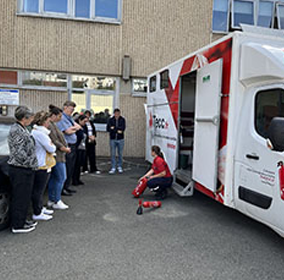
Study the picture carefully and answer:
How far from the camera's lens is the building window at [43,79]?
10.8 m

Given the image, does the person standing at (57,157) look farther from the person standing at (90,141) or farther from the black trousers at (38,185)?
the person standing at (90,141)

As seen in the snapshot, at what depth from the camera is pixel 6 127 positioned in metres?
4.67

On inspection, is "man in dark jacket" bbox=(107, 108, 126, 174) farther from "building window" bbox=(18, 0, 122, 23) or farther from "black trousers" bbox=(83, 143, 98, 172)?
"building window" bbox=(18, 0, 122, 23)

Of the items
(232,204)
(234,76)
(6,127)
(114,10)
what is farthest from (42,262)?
(114,10)

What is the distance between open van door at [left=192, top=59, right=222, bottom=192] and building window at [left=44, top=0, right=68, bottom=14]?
766 cm

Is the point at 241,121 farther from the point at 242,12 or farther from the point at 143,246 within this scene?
the point at 242,12

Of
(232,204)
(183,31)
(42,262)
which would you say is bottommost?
(42,262)

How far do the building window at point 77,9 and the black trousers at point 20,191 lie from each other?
329 inches

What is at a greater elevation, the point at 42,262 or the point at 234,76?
the point at 234,76

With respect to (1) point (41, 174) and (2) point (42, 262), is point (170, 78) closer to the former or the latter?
(1) point (41, 174)

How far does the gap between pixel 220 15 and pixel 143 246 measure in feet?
33.9

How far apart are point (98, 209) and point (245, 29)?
380 cm

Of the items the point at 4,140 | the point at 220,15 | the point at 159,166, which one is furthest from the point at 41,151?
the point at 220,15

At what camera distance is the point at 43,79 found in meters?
10.8
